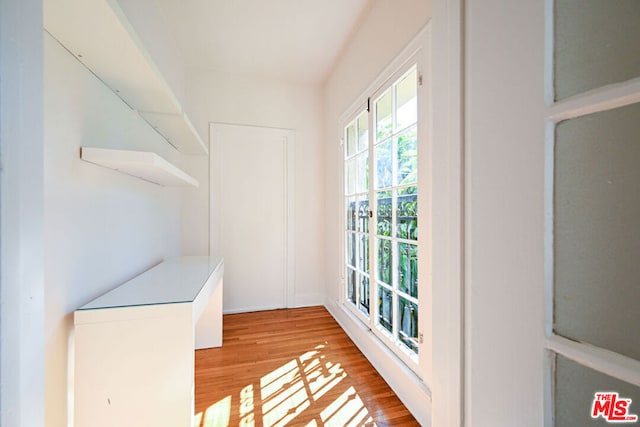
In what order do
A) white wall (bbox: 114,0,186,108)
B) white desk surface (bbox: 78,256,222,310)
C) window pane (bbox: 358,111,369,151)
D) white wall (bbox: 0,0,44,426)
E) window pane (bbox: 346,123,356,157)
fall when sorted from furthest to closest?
window pane (bbox: 346,123,356,157)
window pane (bbox: 358,111,369,151)
white wall (bbox: 114,0,186,108)
white desk surface (bbox: 78,256,222,310)
white wall (bbox: 0,0,44,426)

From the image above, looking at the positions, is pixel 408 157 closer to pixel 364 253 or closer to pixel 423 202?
pixel 423 202

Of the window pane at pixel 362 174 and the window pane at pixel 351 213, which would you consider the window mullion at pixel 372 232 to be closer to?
the window pane at pixel 362 174

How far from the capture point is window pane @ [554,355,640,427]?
353 mm

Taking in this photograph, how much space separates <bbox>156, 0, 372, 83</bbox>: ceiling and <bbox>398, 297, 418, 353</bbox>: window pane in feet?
7.16

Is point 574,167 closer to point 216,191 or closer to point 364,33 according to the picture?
point 364,33

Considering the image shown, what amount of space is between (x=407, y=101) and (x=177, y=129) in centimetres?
168

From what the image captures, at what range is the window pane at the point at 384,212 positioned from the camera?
171 cm

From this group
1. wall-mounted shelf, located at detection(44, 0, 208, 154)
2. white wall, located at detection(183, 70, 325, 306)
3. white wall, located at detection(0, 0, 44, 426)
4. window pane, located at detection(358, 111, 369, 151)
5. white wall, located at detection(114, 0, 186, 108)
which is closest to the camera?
white wall, located at detection(0, 0, 44, 426)

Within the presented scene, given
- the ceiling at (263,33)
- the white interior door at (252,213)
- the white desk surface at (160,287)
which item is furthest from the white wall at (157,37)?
the white desk surface at (160,287)

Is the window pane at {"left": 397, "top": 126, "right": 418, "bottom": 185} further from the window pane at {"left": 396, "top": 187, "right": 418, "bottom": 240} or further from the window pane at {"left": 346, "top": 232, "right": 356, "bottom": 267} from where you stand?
the window pane at {"left": 346, "top": 232, "right": 356, "bottom": 267}

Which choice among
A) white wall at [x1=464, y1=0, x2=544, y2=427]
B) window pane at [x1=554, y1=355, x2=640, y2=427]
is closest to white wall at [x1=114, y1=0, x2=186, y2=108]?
white wall at [x1=464, y1=0, x2=544, y2=427]

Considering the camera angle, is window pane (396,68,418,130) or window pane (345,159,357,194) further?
window pane (345,159,357,194)

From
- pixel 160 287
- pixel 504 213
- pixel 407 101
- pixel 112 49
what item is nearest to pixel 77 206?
pixel 160 287

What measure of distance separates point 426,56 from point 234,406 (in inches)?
87.2
